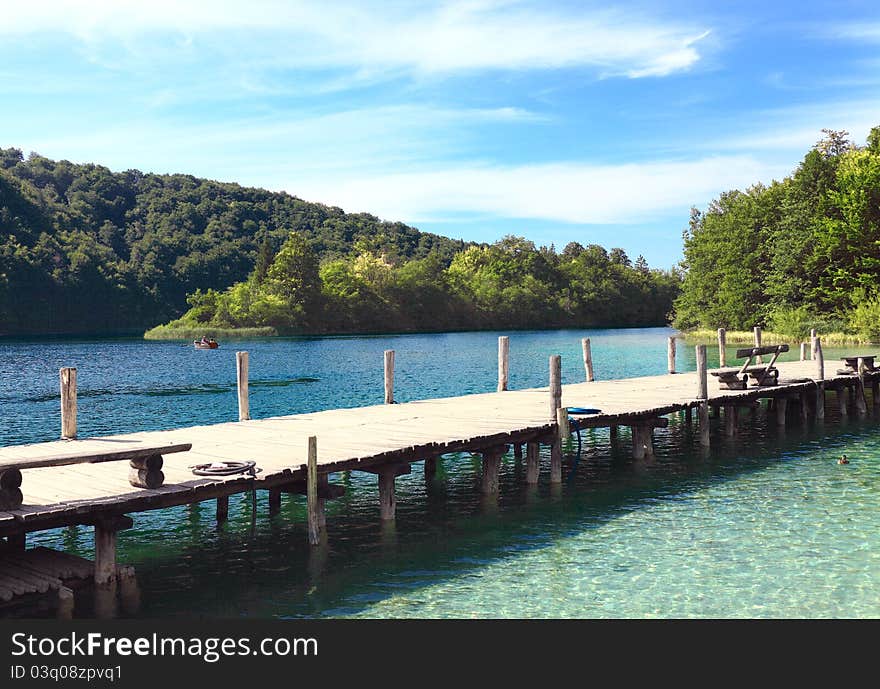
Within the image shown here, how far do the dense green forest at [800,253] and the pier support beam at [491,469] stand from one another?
161 feet

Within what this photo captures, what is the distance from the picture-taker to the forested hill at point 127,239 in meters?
132

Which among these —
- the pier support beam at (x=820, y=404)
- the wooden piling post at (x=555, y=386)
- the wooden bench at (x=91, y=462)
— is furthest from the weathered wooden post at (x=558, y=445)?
the pier support beam at (x=820, y=404)

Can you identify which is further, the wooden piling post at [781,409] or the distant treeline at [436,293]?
the distant treeline at [436,293]

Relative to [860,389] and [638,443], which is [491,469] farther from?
[860,389]

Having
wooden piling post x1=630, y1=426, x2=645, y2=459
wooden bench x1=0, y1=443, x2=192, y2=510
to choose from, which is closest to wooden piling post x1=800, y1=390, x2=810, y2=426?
wooden piling post x1=630, y1=426, x2=645, y2=459

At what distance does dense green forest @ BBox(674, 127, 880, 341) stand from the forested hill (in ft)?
239

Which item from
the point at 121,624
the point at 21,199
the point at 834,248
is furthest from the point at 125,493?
the point at 21,199

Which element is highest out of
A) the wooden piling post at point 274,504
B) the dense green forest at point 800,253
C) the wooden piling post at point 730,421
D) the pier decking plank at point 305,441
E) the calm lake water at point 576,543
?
the dense green forest at point 800,253

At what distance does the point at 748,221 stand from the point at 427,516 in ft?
226

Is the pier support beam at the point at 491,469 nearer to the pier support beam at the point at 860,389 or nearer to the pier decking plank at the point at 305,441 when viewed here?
the pier decking plank at the point at 305,441

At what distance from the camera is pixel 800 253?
68.7 meters

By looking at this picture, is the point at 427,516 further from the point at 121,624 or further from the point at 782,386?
the point at 782,386

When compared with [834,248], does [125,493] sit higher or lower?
lower

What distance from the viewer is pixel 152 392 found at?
4412cm
